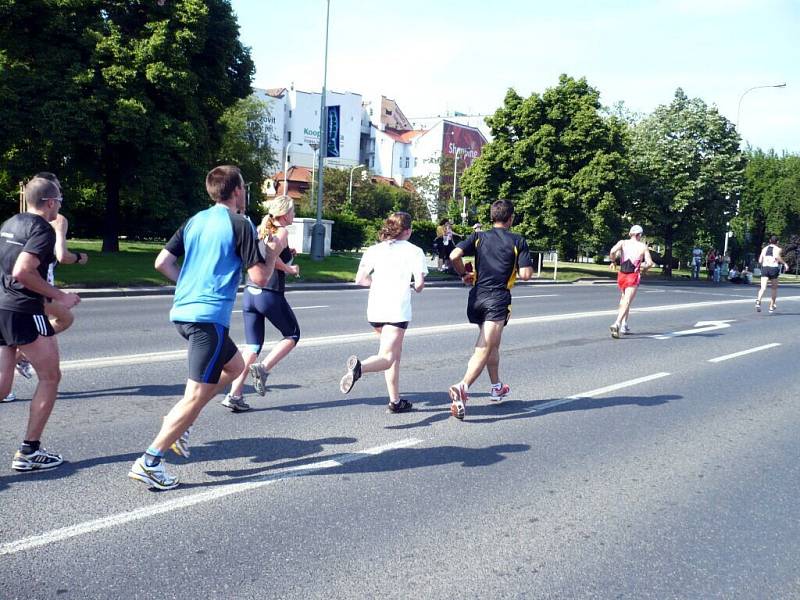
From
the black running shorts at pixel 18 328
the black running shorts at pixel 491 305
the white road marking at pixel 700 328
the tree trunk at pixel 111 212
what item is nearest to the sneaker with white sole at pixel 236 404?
→ the black running shorts at pixel 18 328

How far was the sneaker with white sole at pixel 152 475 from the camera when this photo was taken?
4.39 metres

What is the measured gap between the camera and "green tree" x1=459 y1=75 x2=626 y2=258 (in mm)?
37875

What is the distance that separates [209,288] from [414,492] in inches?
70.3

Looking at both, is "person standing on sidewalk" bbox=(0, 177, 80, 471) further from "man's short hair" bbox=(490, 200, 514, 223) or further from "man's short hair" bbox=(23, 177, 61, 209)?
"man's short hair" bbox=(490, 200, 514, 223)

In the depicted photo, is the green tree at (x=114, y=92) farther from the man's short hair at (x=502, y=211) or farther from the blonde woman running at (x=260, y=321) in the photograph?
the man's short hair at (x=502, y=211)

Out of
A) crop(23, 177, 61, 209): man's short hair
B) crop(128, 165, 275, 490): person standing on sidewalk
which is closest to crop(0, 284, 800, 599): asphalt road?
crop(128, 165, 275, 490): person standing on sidewalk

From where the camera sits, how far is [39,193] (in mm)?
4758

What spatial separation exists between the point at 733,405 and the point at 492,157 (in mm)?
33305

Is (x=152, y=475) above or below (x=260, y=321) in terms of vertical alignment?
below

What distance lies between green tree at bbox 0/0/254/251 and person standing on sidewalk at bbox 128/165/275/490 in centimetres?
2172

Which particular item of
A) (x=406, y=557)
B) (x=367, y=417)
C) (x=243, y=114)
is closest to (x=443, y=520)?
(x=406, y=557)

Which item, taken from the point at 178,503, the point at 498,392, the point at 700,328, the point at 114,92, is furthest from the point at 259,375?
the point at 114,92

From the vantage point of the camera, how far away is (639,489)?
4.97 meters

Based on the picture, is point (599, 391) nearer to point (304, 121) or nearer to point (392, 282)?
point (392, 282)
